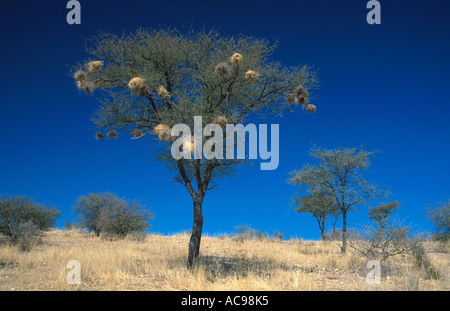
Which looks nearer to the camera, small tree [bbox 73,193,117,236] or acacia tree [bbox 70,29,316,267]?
acacia tree [bbox 70,29,316,267]

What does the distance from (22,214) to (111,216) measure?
5.59 metres

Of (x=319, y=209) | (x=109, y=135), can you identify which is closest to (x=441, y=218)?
(x=319, y=209)

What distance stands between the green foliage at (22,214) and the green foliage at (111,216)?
3.59 metres

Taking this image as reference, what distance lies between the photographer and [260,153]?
10578mm

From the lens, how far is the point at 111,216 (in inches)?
914

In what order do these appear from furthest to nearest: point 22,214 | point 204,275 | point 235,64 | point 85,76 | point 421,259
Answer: point 22,214 < point 421,259 < point 85,76 < point 204,275 < point 235,64

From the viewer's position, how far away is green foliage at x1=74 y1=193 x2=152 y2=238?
2259cm

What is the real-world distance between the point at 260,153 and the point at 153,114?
14.7 feet

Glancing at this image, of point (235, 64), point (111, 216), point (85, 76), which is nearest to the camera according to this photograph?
point (235, 64)

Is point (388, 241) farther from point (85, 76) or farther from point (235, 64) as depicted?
point (85, 76)

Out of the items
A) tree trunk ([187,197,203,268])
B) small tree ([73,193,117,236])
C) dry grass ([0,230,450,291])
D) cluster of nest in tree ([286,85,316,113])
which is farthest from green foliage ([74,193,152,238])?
cluster of nest in tree ([286,85,316,113])

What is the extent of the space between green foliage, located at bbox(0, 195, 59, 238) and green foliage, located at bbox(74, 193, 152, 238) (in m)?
3.59

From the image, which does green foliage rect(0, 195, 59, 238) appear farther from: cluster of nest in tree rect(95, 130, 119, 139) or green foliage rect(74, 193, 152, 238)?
cluster of nest in tree rect(95, 130, 119, 139)

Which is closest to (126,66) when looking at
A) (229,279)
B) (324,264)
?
(229,279)
